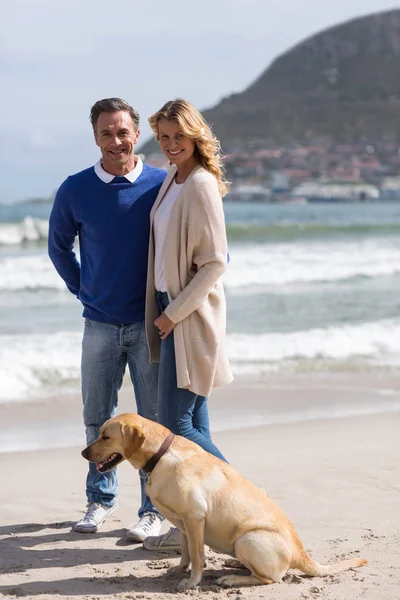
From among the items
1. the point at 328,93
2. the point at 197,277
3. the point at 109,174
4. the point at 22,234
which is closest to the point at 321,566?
the point at 197,277

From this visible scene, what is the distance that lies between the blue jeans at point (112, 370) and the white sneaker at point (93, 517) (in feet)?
0.73

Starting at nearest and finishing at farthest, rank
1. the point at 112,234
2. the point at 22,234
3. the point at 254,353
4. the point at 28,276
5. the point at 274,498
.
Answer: the point at 112,234, the point at 274,498, the point at 254,353, the point at 28,276, the point at 22,234

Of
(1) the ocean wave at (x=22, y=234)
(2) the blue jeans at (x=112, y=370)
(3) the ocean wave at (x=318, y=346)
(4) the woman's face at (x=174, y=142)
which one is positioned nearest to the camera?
(4) the woman's face at (x=174, y=142)

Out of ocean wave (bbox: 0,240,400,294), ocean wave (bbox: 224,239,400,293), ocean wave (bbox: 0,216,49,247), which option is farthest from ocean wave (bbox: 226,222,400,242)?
ocean wave (bbox: 0,216,49,247)

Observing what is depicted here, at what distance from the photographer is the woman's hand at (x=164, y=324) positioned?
12.9 ft

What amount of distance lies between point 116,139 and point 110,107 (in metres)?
0.15

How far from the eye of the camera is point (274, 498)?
5.13m

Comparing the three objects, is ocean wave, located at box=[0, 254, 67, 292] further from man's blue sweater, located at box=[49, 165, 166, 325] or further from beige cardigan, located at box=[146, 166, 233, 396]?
beige cardigan, located at box=[146, 166, 233, 396]

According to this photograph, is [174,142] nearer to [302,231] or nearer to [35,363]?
[35,363]

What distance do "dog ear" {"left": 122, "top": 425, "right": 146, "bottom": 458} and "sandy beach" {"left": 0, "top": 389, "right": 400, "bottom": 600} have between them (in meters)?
0.62

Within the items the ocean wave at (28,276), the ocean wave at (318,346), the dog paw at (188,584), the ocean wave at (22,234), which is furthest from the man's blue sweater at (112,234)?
the ocean wave at (22,234)

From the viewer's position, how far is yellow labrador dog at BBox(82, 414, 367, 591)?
363 centimetres

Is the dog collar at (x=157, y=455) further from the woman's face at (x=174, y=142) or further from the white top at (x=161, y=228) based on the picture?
the woman's face at (x=174, y=142)

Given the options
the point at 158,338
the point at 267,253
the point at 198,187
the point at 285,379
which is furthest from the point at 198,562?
Answer: the point at 267,253
